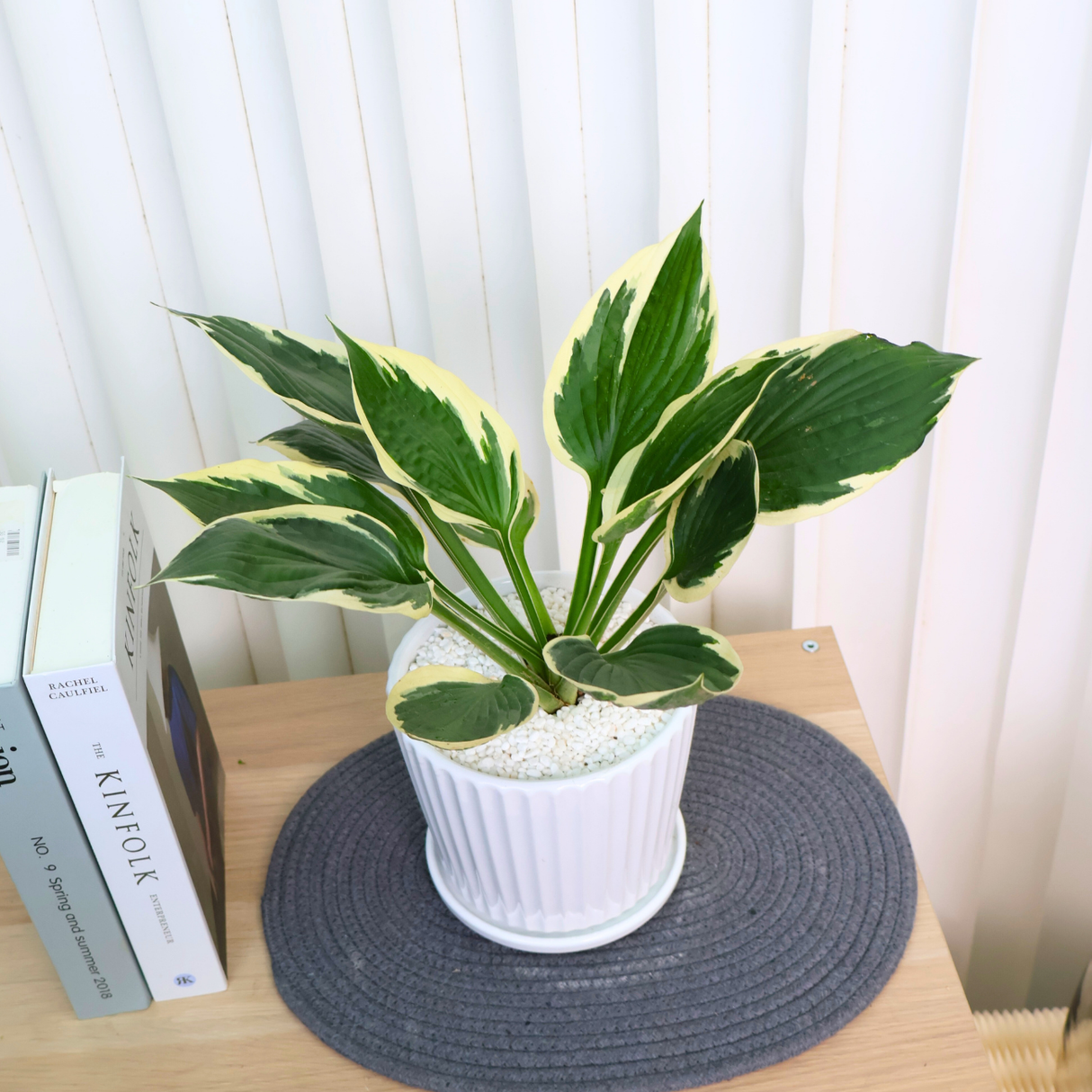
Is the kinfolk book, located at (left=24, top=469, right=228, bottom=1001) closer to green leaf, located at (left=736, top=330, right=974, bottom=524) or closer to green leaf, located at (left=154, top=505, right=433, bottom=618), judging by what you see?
green leaf, located at (left=154, top=505, right=433, bottom=618)

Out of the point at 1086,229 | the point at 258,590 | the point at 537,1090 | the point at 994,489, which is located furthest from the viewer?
the point at 994,489

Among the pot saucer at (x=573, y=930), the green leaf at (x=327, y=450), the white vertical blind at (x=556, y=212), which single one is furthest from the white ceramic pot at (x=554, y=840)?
the white vertical blind at (x=556, y=212)

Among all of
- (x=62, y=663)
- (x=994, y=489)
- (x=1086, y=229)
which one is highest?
(x=1086, y=229)

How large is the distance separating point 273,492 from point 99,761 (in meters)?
0.17

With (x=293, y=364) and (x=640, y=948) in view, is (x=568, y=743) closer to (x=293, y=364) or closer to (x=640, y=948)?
(x=640, y=948)

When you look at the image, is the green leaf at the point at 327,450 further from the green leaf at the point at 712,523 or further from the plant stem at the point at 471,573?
the green leaf at the point at 712,523

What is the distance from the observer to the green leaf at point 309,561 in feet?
1.52

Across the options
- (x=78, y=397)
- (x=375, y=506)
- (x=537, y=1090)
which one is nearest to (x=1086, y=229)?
(x=375, y=506)

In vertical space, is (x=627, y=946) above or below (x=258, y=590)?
below

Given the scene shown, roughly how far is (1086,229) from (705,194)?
280 millimetres

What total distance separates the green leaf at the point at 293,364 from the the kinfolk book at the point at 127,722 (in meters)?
0.12

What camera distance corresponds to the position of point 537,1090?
576mm

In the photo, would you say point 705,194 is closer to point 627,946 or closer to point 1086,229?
point 1086,229

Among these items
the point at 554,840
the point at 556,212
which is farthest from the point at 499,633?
the point at 556,212
